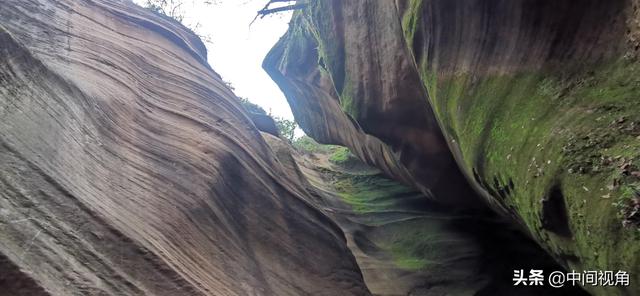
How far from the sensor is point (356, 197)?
10938 mm

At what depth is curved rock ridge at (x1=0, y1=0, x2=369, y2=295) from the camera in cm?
296

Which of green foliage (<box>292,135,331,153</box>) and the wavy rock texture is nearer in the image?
the wavy rock texture

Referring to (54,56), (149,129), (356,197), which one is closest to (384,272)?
(356,197)

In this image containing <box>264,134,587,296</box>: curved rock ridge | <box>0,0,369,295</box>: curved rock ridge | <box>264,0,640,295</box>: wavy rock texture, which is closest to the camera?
<box>264,0,640,295</box>: wavy rock texture

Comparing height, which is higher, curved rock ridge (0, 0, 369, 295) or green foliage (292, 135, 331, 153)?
green foliage (292, 135, 331, 153)

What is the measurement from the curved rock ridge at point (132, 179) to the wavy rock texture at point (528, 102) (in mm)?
2102

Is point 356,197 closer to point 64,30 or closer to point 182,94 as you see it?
point 182,94

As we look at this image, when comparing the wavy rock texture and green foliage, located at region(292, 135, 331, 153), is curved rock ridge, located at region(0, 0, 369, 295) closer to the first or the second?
the wavy rock texture

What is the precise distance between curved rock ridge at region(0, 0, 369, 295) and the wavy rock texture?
2.10m

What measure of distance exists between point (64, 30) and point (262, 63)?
8.27 metres

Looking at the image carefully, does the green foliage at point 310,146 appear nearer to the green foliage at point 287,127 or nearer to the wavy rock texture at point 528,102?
the green foliage at point 287,127

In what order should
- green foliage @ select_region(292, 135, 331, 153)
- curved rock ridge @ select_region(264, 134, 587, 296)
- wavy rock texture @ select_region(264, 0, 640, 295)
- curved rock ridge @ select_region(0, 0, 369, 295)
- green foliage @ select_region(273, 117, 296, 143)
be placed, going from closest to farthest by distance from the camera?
1. wavy rock texture @ select_region(264, 0, 640, 295)
2. curved rock ridge @ select_region(0, 0, 369, 295)
3. curved rock ridge @ select_region(264, 134, 587, 296)
4. green foliage @ select_region(292, 135, 331, 153)
5. green foliage @ select_region(273, 117, 296, 143)

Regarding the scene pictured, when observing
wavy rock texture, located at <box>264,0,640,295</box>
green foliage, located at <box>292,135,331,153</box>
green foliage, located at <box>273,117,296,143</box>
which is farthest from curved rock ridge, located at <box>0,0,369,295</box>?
green foliage, located at <box>273,117,296,143</box>

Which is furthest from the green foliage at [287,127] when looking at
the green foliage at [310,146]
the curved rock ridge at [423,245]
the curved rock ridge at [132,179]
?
the curved rock ridge at [132,179]
